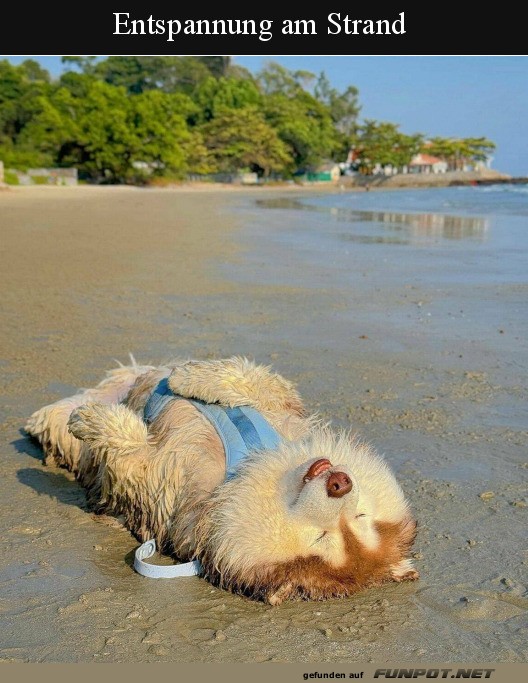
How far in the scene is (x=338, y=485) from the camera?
2.89 metres

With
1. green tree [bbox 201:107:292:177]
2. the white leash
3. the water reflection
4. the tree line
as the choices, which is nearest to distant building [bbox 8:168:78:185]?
the tree line

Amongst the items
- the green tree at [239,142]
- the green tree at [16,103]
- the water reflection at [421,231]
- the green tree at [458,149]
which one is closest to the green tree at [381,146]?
the green tree at [458,149]

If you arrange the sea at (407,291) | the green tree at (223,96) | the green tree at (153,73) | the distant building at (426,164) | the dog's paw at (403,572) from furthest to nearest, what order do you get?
1. the distant building at (426,164)
2. the green tree at (153,73)
3. the green tree at (223,96)
4. the sea at (407,291)
5. the dog's paw at (403,572)

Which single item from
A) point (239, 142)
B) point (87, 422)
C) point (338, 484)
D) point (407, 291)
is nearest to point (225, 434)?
point (87, 422)

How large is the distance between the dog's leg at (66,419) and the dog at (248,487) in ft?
0.43

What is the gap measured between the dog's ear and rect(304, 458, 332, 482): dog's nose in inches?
15.4

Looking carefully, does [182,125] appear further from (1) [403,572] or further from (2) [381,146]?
(1) [403,572]

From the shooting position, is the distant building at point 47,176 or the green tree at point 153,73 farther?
the green tree at point 153,73

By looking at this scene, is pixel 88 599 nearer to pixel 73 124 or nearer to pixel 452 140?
pixel 73 124

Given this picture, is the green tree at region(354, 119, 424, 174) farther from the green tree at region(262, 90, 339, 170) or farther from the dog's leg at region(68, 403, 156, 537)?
the dog's leg at region(68, 403, 156, 537)

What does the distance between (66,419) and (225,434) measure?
1340mm

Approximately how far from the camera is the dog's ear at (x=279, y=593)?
3.00m

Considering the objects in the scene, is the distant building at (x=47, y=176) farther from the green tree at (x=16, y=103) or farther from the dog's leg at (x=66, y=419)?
the dog's leg at (x=66, y=419)

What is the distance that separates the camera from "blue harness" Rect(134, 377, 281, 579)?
10.8 ft
